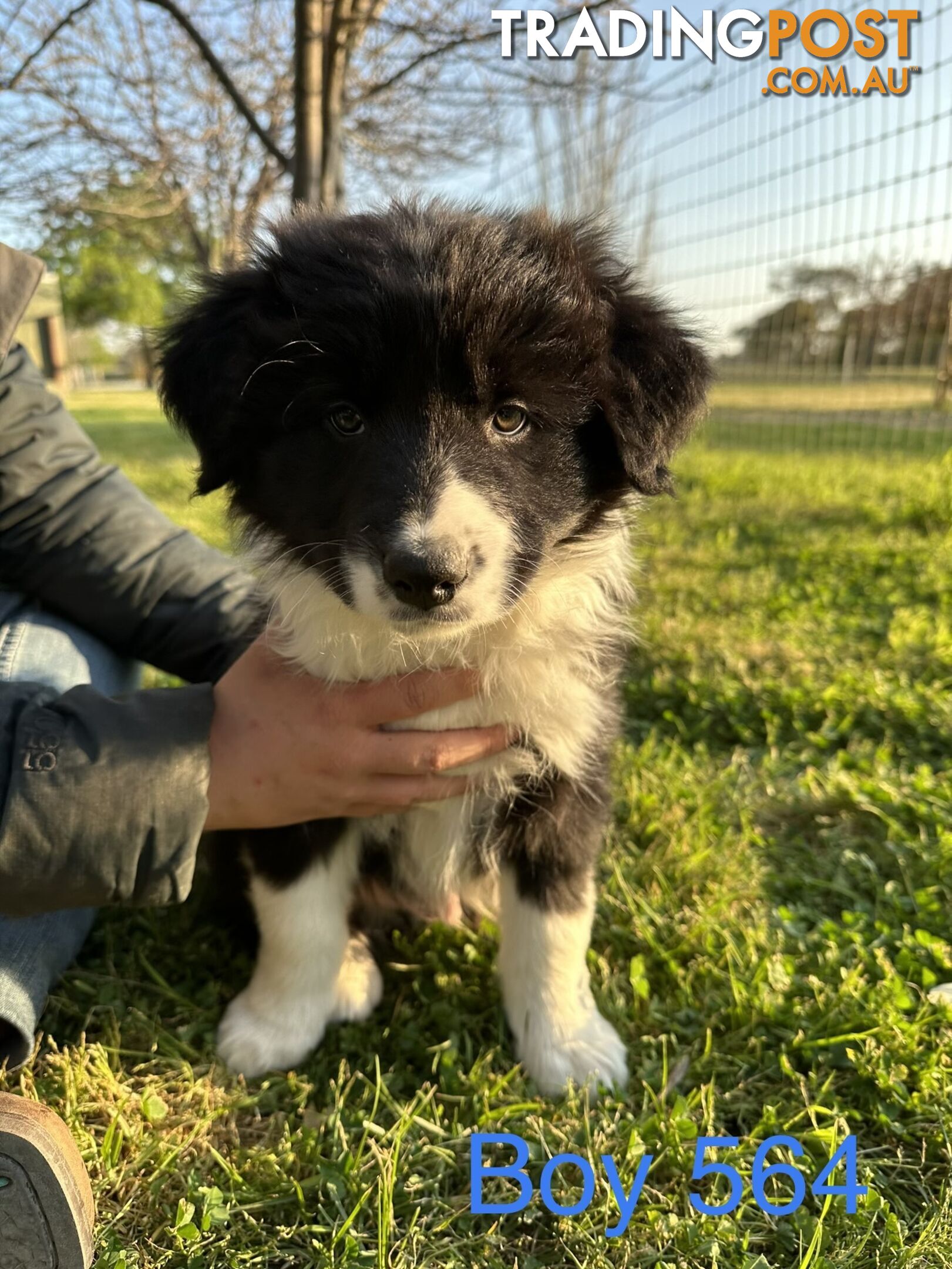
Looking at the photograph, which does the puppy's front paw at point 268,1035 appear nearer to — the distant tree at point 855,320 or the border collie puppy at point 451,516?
the border collie puppy at point 451,516

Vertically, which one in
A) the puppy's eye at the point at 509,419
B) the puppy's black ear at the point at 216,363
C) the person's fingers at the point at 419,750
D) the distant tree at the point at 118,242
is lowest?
the person's fingers at the point at 419,750

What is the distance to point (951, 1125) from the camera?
153cm

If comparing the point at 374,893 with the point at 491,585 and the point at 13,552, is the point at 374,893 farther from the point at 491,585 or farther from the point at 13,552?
the point at 13,552

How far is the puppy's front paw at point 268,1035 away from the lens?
1775mm

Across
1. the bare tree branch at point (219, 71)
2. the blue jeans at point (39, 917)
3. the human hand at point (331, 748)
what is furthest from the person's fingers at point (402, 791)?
the bare tree branch at point (219, 71)

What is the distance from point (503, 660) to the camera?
1.79 meters

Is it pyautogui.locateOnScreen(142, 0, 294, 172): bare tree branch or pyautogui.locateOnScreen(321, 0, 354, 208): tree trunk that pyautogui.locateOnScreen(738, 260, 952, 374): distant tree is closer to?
pyautogui.locateOnScreen(321, 0, 354, 208): tree trunk

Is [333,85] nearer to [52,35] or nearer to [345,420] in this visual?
[52,35]

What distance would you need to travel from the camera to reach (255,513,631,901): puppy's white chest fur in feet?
5.74

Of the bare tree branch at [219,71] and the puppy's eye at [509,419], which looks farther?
the bare tree branch at [219,71]

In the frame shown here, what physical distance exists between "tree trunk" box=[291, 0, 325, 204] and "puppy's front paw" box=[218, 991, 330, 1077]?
3277 millimetres

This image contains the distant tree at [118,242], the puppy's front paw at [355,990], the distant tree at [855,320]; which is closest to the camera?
the puppy's front paw at [355,990]

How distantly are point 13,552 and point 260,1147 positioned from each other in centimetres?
156

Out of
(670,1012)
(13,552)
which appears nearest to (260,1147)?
(670,1012)
